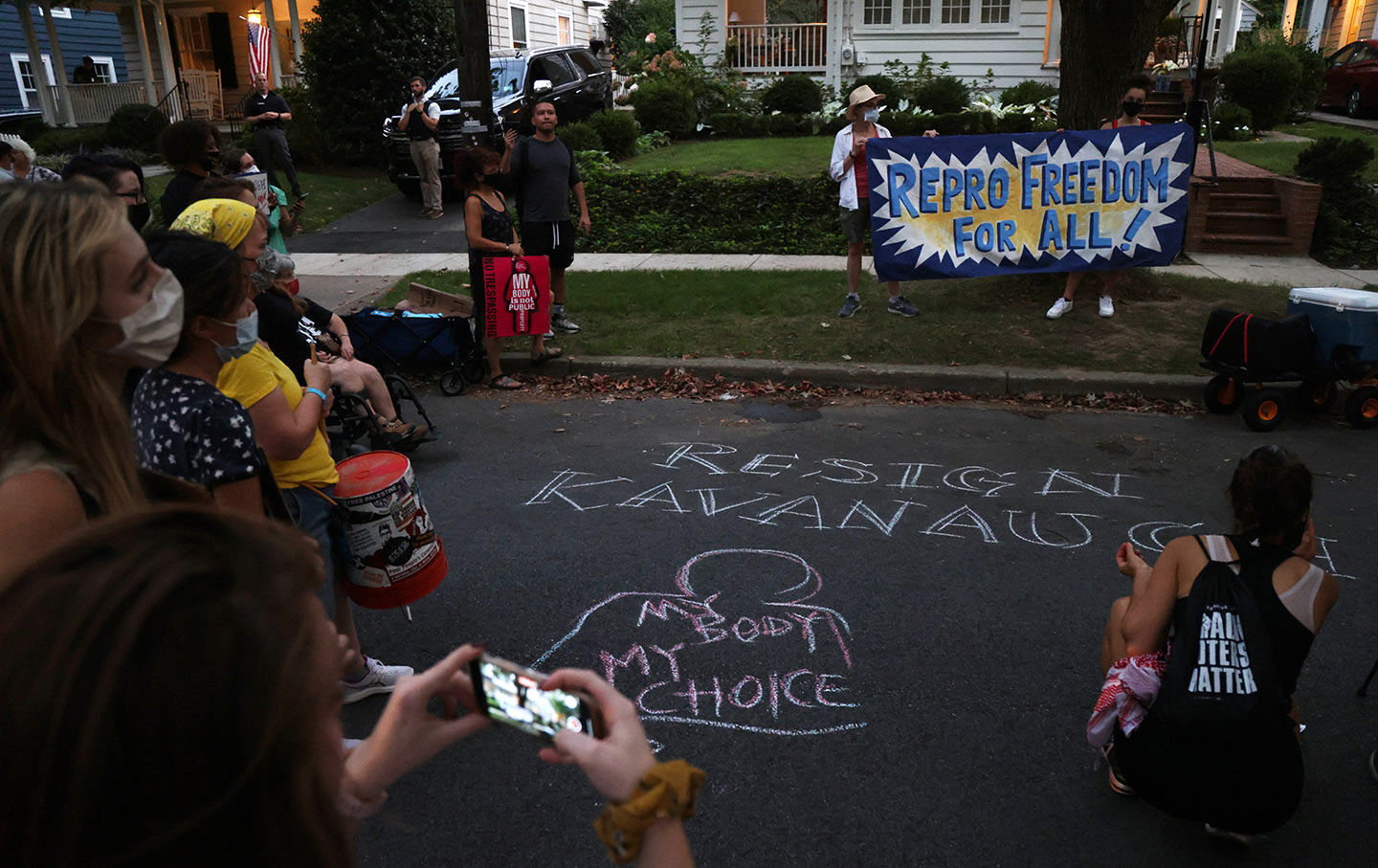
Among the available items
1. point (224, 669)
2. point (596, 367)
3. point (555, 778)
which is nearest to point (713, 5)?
point (596, 367)

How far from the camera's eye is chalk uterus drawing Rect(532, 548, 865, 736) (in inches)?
140

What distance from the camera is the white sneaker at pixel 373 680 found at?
3.69 meters

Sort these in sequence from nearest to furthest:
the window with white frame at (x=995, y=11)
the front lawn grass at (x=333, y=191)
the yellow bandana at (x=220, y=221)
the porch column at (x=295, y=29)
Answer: the yellow bandana at (x=220, y=221) < the front lawn grass at (x=333, y=191) < the window with white frame at (x=995, y=11) < the porch column at (x=295, y=29)

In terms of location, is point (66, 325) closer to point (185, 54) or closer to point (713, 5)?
point (713, 5)

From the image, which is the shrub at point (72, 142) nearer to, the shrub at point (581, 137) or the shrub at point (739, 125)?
the shrub at point (581, 137)

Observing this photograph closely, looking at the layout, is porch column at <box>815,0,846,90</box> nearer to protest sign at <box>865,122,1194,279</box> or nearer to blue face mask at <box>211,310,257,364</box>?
protest sign at <box>865,122,1194,279</box>

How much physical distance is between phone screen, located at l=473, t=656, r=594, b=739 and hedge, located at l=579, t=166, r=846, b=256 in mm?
11238

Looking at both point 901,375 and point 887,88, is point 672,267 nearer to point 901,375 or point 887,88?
point 901,375

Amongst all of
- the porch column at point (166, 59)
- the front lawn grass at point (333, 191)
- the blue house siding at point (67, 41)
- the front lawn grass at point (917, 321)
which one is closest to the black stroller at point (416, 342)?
the front lawn grass at point (917, 321)

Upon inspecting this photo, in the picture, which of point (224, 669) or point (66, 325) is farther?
point (66, 325)

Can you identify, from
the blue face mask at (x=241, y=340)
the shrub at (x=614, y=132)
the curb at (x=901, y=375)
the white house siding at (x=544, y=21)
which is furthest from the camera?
the white house siding at (x=544, y=21)

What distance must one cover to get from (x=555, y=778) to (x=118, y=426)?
6.08 feet

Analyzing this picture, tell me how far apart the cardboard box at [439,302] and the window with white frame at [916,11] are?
1785cm

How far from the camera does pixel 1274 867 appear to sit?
9.16ft
